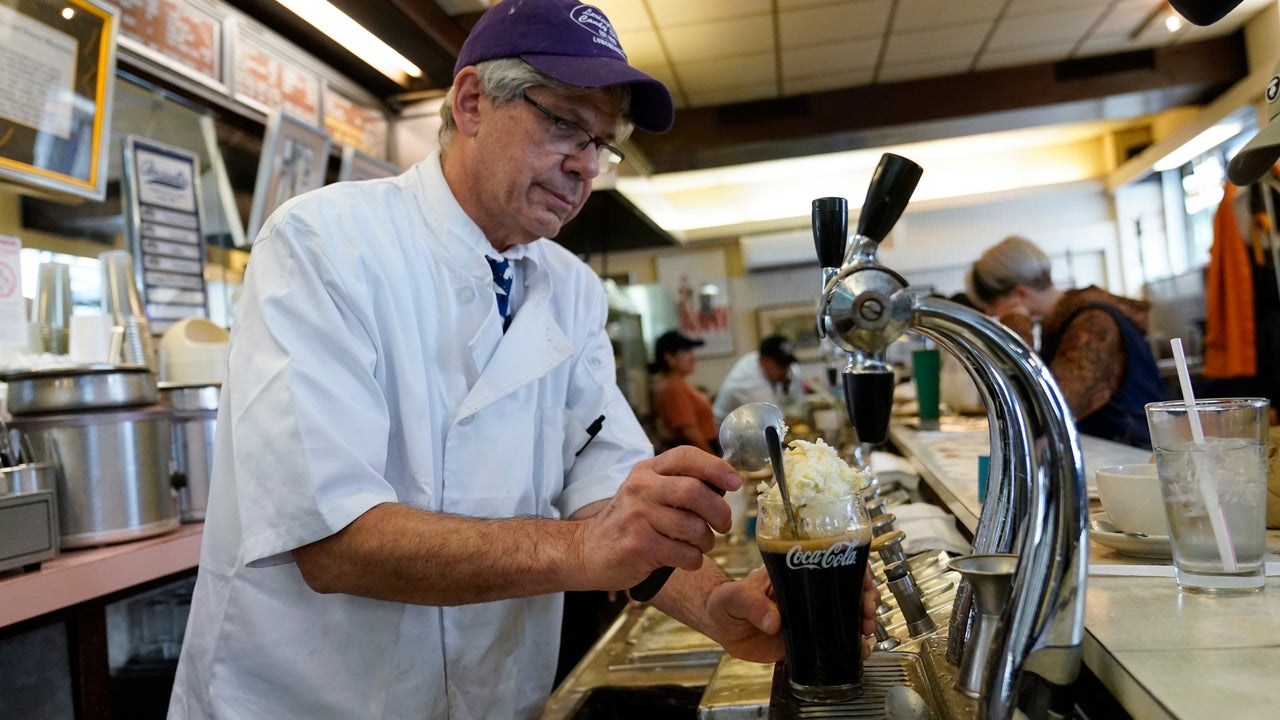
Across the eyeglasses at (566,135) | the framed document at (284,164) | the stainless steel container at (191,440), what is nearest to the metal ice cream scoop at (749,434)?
the eyeglasses at (566,135)

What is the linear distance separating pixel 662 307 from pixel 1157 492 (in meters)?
7.97

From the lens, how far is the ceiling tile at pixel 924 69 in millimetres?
5809

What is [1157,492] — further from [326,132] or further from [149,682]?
[326,132]

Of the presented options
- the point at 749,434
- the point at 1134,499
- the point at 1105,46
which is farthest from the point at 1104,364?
the point at 1105,46

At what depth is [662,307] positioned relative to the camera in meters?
9.01

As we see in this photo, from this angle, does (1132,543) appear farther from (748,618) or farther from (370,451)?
(370,451)

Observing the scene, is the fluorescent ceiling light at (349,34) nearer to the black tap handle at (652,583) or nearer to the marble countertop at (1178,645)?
the black tap handle at (652,583)

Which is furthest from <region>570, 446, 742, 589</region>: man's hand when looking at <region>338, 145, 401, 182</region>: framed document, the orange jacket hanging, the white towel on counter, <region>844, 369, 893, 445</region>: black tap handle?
the orange jacket hanging

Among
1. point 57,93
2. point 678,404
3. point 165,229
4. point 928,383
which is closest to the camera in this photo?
point 57,93

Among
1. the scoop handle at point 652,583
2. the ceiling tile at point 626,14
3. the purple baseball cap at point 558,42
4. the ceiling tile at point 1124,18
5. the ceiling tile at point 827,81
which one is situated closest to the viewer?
the scoop handle at point 652,583

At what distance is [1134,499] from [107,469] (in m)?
1.98

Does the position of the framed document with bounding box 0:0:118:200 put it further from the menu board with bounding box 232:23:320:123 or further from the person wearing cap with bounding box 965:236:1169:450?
the person wearing cap with bounding box 965:236:1169:450

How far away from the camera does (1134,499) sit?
1.09 m

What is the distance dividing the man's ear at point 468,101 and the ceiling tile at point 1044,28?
467 centimetres
